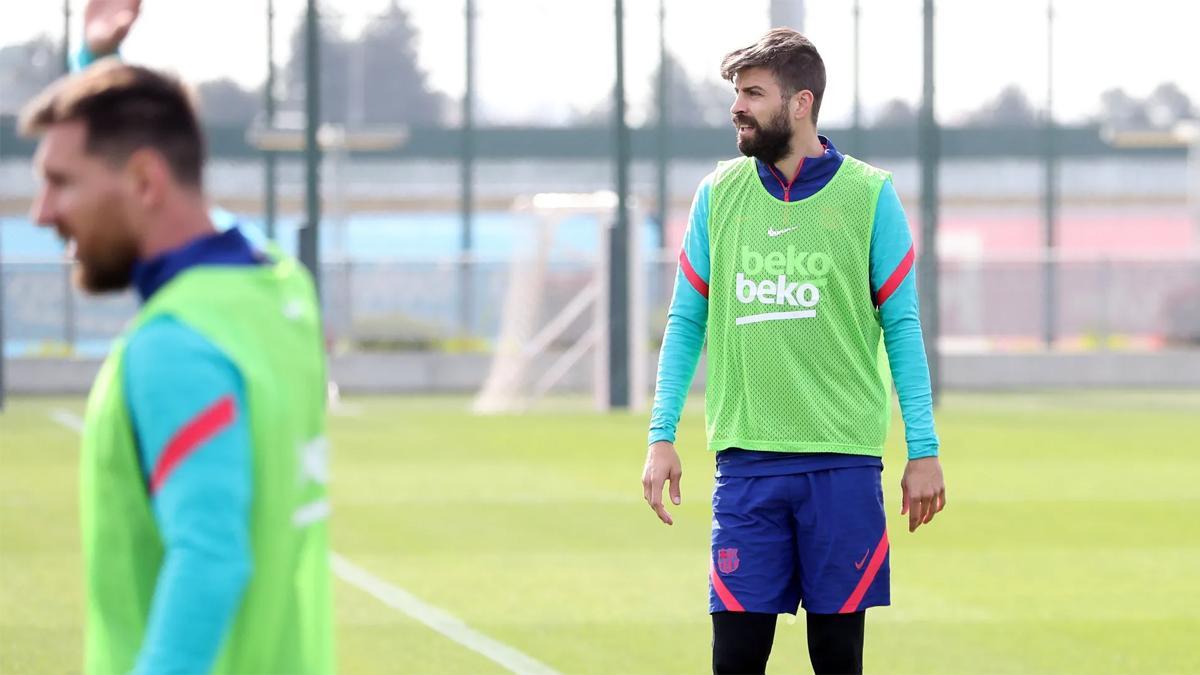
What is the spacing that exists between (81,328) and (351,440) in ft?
46.6

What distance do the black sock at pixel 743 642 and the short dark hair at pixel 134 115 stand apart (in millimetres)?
2798

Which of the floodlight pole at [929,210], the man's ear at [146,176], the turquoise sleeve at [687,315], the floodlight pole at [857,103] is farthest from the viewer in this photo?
the floodlight pole at [857,103]

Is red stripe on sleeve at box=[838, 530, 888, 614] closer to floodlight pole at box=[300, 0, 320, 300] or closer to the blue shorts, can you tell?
the blue shorts

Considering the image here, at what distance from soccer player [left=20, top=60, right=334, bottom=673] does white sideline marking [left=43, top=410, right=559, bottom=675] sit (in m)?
5.37

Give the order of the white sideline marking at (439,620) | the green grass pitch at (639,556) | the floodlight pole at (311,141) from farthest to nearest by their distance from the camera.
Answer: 1. the floodlight pole at (311,141)
2. the green grass pitch at (639,556)
3. the white sideline marking at (439,620)

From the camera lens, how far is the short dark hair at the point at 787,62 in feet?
18.0

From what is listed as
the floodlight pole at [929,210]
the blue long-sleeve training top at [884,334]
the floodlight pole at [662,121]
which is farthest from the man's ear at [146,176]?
the floodlight pole at [662,121]

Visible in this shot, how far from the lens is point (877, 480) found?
5.54m

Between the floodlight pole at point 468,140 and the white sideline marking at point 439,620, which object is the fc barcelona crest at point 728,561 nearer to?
the white sideline marking at point 439,620

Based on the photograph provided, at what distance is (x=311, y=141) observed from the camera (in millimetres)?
27297

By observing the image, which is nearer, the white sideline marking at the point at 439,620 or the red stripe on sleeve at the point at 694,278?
the red stripe on sleeve at the point at 694,278

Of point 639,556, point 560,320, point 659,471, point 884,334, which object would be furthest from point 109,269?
point 560,320

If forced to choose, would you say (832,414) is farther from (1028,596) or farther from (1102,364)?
(1102,364)

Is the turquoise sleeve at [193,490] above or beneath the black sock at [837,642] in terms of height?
above
